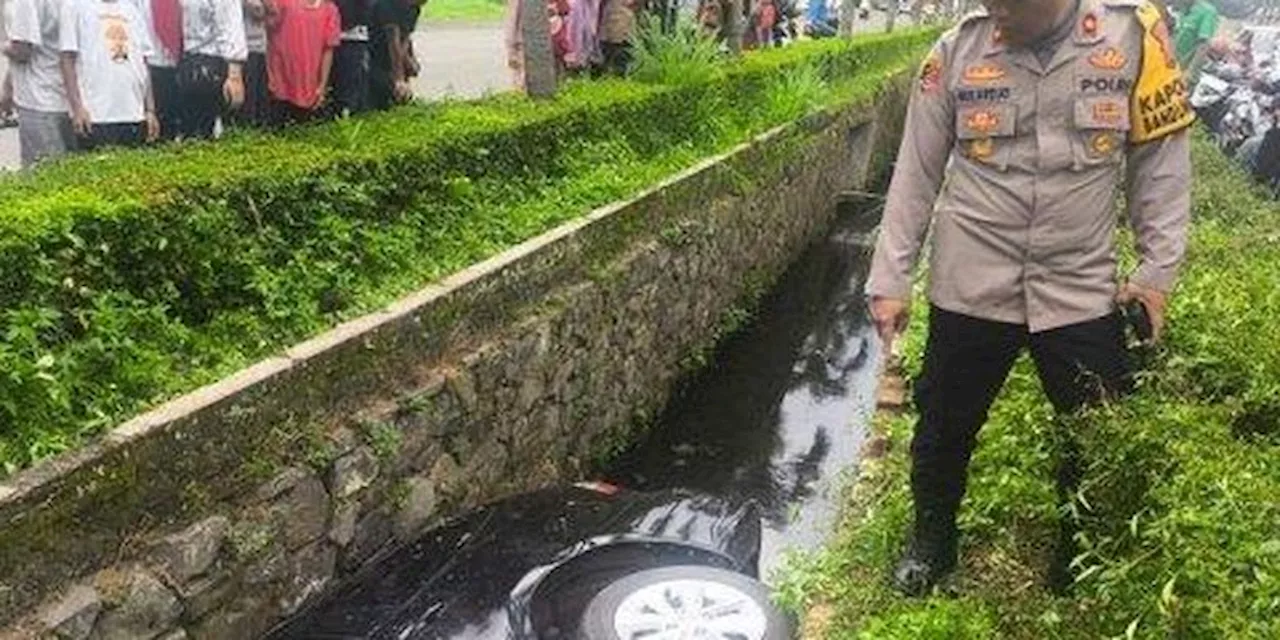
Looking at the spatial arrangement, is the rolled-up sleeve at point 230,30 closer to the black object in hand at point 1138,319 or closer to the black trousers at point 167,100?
the black trousers at point 167,100

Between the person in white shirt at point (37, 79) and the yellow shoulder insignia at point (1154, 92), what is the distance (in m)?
5.05

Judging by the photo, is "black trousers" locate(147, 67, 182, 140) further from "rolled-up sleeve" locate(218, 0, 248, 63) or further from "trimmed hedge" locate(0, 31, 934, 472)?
"trimmed hedge" locate(0, 31, 934, 472)

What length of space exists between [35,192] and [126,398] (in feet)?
3.20

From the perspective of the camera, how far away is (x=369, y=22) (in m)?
7.97

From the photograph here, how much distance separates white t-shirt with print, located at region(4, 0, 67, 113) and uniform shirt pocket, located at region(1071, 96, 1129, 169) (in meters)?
5.09

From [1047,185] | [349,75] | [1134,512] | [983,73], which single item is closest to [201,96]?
[349,75]

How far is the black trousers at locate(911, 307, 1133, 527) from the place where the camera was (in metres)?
3.27

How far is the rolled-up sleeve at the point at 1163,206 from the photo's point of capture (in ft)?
10.6

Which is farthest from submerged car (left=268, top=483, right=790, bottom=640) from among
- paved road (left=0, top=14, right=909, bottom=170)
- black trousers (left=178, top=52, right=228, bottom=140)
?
paved road (left=0, top=14, right=909, bottom=170)

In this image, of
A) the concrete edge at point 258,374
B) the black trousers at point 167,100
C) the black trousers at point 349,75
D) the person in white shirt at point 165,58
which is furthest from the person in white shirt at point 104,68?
the concrete edge at point 258,374

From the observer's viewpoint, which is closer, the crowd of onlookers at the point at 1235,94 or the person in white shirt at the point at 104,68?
the person in white shirt at the point at 104,68

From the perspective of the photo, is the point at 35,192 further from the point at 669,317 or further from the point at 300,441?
the point at 669,317

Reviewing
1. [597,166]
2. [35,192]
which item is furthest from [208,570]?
[597,166]

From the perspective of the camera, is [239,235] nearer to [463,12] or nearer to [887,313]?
[887,313]
